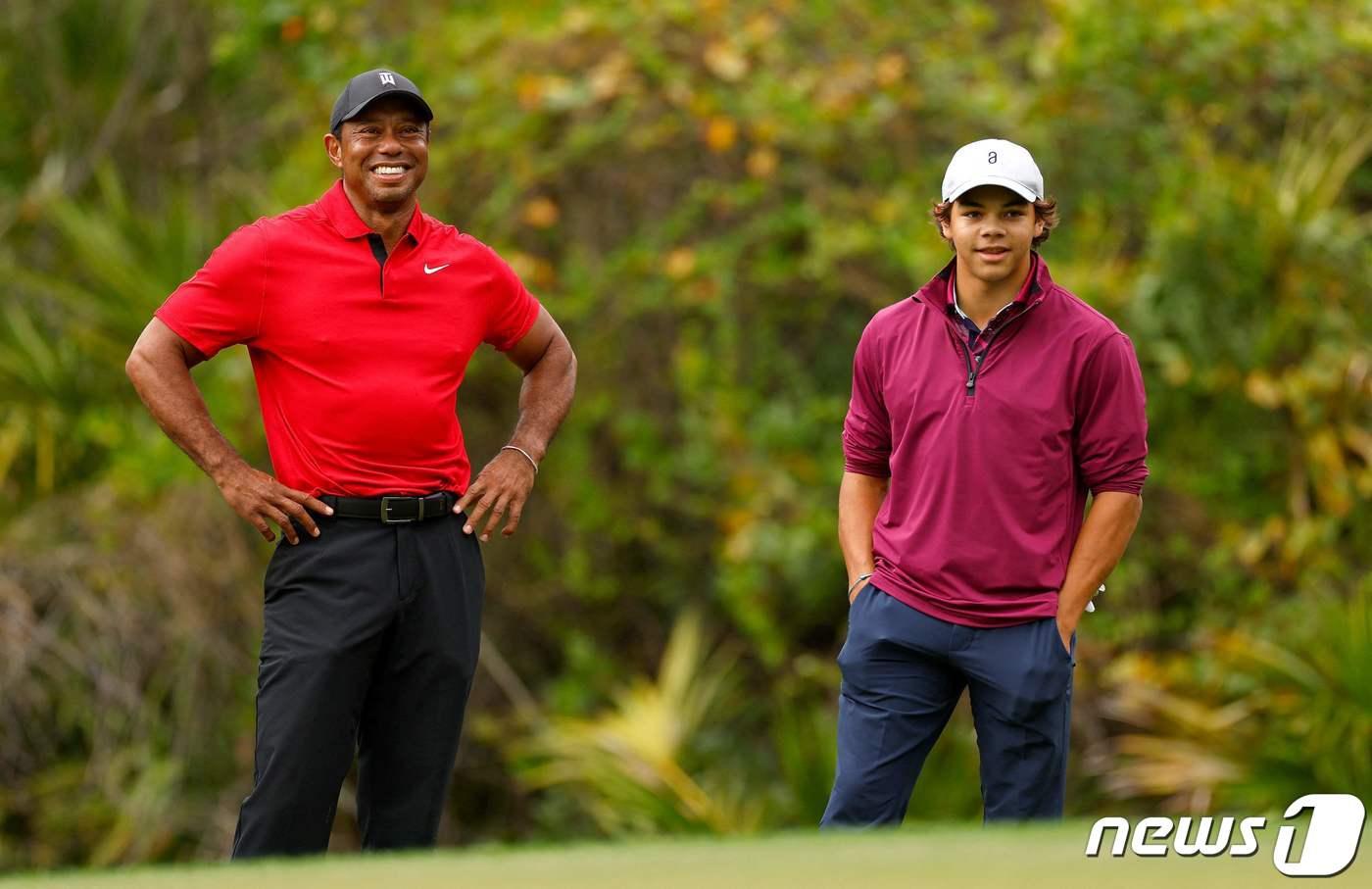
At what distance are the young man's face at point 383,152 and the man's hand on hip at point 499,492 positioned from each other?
72 centimetres

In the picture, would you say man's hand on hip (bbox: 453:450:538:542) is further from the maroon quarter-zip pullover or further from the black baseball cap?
the maroon quarter-zip pullover

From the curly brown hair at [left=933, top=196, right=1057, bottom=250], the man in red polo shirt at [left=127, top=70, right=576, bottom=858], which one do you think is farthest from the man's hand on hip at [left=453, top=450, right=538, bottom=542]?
the curly brown hair at [left=933, top=196, right=1057, bottom=250]

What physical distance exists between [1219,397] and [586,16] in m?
3.23

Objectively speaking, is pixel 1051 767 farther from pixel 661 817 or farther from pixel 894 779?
pixel 661 817

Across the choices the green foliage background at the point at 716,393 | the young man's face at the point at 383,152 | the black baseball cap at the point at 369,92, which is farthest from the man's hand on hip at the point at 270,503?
the green foliage background at the point at 716,393

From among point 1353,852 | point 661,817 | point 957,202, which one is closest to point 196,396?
point 957,202

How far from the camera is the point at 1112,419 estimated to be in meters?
4.77

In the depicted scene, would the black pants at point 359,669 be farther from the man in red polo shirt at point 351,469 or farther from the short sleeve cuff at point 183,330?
the short sleeve cuff at point 183,330

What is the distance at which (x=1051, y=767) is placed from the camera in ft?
15.9

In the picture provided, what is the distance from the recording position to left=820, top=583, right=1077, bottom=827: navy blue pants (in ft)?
15.7

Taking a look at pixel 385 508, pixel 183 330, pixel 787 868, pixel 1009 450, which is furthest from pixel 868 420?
pixel 787 868

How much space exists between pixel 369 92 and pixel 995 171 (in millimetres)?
1541

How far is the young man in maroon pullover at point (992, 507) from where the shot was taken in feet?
15.6

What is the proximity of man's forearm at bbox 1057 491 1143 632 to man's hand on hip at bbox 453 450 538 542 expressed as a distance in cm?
138
